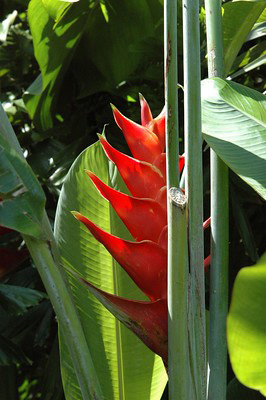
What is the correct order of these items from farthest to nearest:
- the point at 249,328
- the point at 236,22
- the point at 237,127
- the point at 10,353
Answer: the point at 10,353
the point at 236,22
the point at 237,127
the point at 249,328

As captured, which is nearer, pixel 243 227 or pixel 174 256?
pixel 174 256

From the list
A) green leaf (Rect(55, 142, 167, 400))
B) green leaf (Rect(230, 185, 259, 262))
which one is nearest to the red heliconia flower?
green leaf (Rect(55, 142, 167, 400))

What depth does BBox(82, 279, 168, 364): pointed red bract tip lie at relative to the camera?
0.66 metres

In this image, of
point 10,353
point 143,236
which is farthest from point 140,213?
point 10,353

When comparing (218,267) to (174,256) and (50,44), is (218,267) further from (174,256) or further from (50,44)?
(50,44)

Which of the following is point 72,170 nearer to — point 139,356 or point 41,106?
point 139,356

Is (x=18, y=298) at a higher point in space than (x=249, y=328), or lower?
lower

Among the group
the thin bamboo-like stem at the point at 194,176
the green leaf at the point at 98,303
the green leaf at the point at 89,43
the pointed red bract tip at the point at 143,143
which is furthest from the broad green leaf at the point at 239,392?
the green leaf at the point at 89,43

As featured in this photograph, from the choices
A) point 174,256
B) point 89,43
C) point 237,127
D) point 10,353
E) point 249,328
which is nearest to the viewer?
point 249,328

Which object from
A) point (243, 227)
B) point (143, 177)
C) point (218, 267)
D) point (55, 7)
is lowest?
point (243, 227)

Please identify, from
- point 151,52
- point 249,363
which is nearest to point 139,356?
point 249,363

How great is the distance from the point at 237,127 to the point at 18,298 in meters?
0.47

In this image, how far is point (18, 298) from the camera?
1019 millimetres

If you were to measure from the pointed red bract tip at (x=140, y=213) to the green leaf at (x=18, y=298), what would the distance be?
1.24 feet
